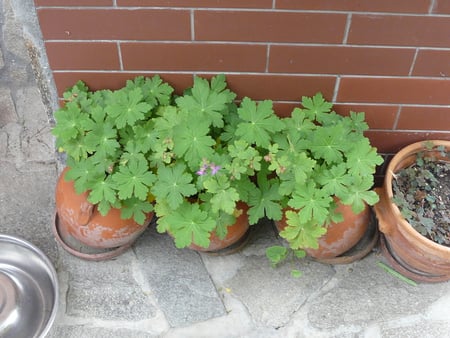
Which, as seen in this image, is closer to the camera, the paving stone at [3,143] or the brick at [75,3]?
the brick at [75,3]

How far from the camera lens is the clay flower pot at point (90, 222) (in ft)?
7.05

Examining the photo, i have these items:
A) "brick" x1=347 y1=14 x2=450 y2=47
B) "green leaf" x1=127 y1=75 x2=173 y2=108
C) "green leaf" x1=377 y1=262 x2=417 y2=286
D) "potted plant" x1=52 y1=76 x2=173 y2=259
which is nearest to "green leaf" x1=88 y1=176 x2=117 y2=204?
"potted plant" x1=52 y1=76 x2=173 y2=259

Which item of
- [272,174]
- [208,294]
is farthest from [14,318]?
[272,174]

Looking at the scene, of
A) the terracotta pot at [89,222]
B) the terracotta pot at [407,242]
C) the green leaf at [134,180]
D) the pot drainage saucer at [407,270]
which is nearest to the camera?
the green leaf at [134,180]

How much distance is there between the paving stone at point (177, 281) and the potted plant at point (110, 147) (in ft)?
0.90

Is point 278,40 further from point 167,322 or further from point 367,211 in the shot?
point 167,322

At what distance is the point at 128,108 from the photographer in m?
2.00

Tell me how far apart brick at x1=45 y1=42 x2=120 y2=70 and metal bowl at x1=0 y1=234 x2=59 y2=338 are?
796 mm

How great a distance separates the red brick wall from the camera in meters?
1.90

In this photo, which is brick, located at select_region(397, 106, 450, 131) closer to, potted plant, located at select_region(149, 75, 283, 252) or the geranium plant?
potted plant, located at select_region(149, 75, 283, 252)

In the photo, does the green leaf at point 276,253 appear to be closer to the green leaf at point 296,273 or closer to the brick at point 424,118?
the green leaf at point 296,273

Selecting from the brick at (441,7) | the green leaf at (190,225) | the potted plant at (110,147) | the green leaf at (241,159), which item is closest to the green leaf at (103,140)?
the potted plant at (110,147)

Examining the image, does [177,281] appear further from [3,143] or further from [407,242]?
[3,143]

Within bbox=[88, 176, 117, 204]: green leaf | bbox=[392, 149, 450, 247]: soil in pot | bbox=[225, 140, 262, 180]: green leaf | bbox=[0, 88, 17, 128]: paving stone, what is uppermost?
bbox=[225, 140, 262, 180]: green leaf
